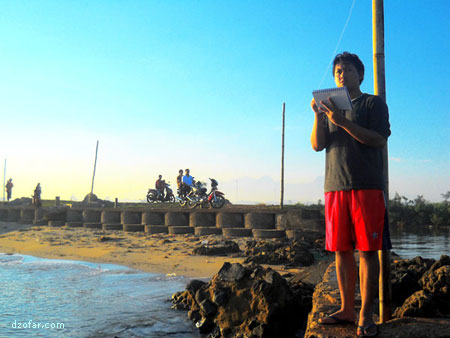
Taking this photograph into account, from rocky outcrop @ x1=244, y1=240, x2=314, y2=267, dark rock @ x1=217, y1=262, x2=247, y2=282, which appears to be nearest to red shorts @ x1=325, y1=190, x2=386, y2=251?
dark rock @ x1=217, y1=262, x2=247, y2=282

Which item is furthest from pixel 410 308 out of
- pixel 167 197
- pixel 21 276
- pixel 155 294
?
pixel 167 197

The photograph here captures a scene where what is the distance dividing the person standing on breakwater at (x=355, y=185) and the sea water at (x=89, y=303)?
238cm

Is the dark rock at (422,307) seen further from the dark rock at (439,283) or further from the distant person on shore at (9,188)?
the distant person on shore at (9,188)

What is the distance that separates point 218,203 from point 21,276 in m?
9.34

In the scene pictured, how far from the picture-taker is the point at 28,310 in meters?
5.44

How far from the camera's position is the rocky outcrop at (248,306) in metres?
4.17

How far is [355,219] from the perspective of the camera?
2705 millimetres

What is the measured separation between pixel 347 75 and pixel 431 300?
6.11 feet

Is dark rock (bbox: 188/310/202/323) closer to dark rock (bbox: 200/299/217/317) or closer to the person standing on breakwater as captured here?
dark rock (bbox: 200/299/217/317)

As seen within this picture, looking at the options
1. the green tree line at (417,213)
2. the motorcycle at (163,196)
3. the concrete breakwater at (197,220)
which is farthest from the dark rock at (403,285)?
the green tree line at (417,213)

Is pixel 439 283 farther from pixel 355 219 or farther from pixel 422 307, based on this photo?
pixel 355 219

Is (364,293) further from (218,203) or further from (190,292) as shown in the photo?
(218,203)

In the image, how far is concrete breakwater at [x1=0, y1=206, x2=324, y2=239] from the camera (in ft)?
44.4

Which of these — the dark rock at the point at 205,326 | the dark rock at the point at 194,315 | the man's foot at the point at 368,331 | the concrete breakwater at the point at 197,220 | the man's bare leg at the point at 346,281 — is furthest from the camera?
the concrete breakwater at the point at 197,220
